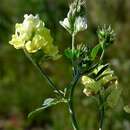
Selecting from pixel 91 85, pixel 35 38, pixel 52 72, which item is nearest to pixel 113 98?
pixel 91 85

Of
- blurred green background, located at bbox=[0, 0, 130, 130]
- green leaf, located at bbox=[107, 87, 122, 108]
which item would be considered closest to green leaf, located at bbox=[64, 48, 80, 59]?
green leaf, located at bbox=[107, 87, 122, 108]

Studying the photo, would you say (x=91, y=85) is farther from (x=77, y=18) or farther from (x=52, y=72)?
(x=52, y=72)

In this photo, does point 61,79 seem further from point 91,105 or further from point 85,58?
point 85,58

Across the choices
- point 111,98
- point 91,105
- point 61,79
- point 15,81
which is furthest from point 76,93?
point 111,98

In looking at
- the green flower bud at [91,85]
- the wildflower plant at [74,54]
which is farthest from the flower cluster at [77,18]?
the green flower bud at [91,85]

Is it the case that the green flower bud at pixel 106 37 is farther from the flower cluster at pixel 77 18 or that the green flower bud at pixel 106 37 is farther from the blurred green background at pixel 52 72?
the blurred green background at pixel 52 72

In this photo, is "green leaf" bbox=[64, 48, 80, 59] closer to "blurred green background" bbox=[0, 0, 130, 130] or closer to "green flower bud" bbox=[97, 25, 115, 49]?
"green flower bud" bbox=[97, 25, 115, 49]
